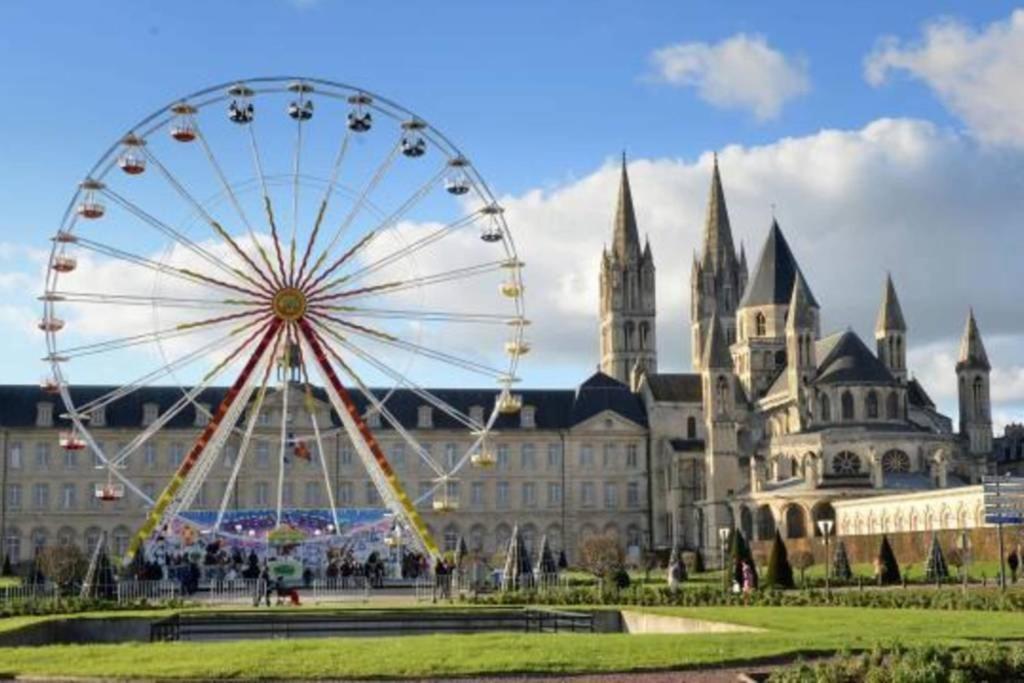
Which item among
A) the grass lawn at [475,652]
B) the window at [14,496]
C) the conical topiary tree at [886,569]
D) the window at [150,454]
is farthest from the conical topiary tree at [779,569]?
the window at [14,496]

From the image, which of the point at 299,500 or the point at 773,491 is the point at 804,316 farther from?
the point at 299,500

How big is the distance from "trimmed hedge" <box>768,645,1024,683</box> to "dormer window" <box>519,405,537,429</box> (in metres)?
73.9

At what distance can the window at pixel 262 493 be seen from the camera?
89.2 m

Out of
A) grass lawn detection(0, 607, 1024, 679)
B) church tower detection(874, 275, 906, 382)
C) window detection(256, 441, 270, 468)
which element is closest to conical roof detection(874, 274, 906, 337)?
church tower detection(874, 275, 906, 382)

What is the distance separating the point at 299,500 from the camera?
90.0 meters

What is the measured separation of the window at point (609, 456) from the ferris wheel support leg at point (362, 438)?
1866 inches

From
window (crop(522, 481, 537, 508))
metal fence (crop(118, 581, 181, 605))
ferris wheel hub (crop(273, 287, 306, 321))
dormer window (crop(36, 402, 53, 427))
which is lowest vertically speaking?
metal fence (crop(118, 581, 181, 605))

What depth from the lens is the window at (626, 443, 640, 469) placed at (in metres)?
93.5

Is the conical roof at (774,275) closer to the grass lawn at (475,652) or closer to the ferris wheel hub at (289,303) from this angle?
the ferris wheel hub at (289,303)

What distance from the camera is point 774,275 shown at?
101375mm

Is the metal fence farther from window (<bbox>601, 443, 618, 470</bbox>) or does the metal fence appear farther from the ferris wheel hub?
window (<bbox>601, 443, 618, 470</bbox>)

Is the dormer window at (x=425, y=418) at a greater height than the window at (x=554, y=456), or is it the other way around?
the dormer window at (x=425, y=418)

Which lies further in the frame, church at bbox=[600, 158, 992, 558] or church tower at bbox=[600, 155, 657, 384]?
church tower at bbox=[600, 155, 657, 384]

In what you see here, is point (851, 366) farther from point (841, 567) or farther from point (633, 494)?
point (841, 567)
